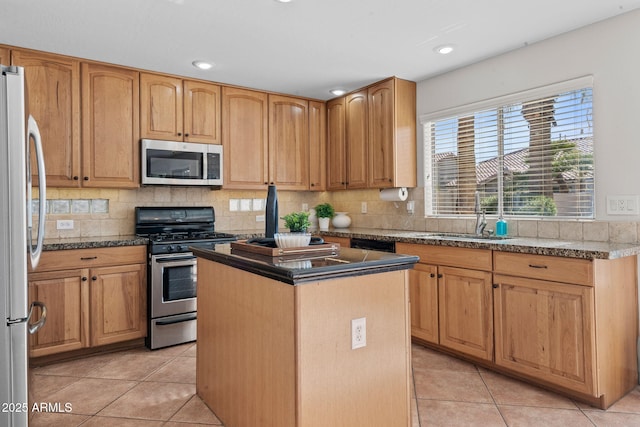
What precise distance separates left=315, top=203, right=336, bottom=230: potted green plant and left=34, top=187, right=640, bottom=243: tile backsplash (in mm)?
293

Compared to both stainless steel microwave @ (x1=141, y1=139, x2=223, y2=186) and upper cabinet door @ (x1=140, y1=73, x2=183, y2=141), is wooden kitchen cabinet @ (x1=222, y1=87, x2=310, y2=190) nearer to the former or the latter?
stainless steel microwave @ (x1=141, y1=139, x2=223, y2=186)

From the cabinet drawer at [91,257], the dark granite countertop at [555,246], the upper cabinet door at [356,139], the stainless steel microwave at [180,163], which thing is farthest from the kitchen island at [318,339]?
the upper cabinet door at [356,139]

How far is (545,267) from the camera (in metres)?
2.45

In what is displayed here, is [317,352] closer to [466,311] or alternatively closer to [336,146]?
[466,311]

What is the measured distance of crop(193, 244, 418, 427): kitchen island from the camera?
157 cm

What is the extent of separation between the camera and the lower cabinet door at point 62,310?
2.96 metres

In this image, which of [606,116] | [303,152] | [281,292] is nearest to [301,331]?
[281,292]

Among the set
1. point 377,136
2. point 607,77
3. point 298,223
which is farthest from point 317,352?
point 377,136

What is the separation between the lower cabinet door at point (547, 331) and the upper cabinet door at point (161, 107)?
2942mm

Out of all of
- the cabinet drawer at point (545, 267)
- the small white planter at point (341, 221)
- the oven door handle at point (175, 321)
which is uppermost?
the small white planter at point (341, 221)

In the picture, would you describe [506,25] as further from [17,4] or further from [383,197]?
[17,4]

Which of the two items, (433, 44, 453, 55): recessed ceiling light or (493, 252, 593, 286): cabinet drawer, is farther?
(433, 44, 453, 55): recessed ceiling light

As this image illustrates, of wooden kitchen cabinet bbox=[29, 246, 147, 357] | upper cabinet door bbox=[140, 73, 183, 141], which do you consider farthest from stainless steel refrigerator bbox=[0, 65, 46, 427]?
upper cabinet door bbox=[140, 73, 183, 141]

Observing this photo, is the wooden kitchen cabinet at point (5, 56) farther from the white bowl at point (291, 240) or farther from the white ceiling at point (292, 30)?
the white bowl at point (291, 240)
